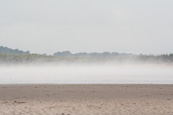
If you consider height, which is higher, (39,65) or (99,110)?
(39,65)

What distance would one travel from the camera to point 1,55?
90125mm

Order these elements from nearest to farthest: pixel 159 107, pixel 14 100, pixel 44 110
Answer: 1. pixel 44 110
2. pixel 159 107
3. pixel 14 100

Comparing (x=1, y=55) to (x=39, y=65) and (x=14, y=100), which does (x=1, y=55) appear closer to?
(x=39, y=65)

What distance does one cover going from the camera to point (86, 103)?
17359 mm

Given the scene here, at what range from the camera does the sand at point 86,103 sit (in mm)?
15043

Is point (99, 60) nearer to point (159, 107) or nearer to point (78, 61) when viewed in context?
point (78, 61)

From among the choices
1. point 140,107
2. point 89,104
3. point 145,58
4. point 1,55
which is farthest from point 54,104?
point 1,55

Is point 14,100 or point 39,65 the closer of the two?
point 14,100

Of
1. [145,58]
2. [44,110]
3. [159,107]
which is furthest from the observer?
[145,58]

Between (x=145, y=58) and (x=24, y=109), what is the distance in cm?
6919

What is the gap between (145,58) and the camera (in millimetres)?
82438

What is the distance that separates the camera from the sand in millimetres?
15043

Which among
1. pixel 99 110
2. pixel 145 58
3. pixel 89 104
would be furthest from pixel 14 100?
pixel 145 58

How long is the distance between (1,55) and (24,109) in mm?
77308
